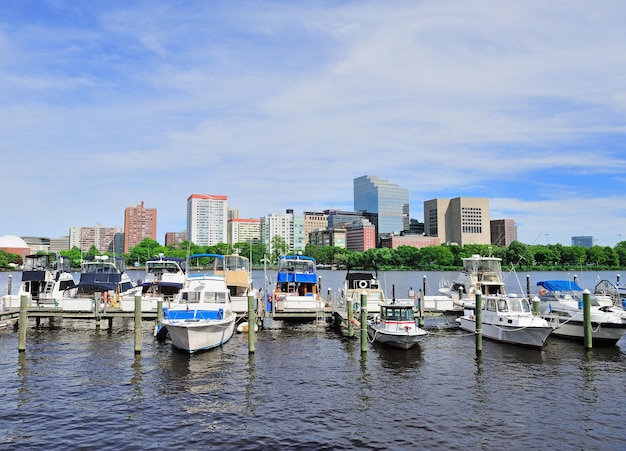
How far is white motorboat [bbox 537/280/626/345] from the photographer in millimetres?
33406

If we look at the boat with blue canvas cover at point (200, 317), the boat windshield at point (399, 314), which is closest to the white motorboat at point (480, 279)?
the boat windshield at point (399, 314)

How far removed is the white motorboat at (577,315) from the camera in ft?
110

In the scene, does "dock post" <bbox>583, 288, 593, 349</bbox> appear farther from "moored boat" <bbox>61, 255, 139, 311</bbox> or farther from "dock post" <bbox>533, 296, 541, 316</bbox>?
"moored boat" <bbox>61, 255, 139, 311</bbox>

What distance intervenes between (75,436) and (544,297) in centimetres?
3643

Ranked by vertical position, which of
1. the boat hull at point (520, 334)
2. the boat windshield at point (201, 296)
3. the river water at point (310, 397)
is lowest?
the river water at point (310, 397)

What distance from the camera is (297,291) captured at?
44.4m

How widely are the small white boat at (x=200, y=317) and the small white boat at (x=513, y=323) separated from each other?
1674cm

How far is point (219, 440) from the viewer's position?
18.2 meters

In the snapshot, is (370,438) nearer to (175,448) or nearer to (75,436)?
(175,448)

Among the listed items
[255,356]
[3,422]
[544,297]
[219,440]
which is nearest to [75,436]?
[3,422]

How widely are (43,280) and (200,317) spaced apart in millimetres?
21718

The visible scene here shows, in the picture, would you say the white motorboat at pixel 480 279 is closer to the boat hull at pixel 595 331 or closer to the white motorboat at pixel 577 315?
the white motorboat at pixel 577 315

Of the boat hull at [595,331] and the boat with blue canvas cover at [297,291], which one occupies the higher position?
the boat with blue canvas cover at [297,291]

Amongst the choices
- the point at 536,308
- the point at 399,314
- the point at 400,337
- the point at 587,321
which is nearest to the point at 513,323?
the point at 536,308
